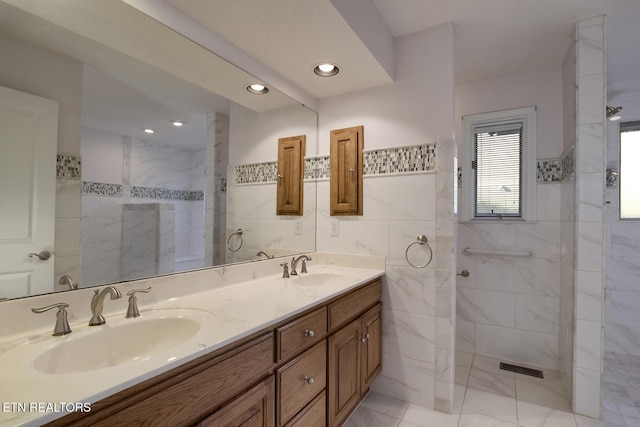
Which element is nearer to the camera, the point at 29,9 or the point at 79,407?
the point at 79,407

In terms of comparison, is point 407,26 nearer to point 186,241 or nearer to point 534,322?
point 186,241

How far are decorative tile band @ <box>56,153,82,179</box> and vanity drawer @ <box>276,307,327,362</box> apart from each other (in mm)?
926

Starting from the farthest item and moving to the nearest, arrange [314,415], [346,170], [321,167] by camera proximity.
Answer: [321,167]
[346,170]
[314,415]

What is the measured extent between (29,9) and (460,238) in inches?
117

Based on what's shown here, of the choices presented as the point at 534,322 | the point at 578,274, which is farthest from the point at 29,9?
the point at 534,322

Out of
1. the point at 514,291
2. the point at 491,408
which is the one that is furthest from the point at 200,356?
the point at 514,291

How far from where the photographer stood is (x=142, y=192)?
1267 mm

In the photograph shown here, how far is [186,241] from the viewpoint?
58.1 inches

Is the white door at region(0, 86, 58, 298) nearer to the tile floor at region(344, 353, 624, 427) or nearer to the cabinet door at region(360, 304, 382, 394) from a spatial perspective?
the cabinet door at region(360, 304, 382, 394)

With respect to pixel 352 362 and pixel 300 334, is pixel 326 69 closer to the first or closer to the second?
pixel 300 334

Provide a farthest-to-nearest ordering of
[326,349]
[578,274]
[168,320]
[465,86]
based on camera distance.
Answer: [465,86], [578,274], [326,349], [168,320]

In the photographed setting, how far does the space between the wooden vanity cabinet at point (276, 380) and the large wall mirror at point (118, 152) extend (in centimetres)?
61

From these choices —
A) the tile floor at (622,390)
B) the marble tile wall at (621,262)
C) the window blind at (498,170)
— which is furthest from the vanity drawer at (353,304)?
the marble tile wall at (621,262)

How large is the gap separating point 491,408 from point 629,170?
2439 millimetres
